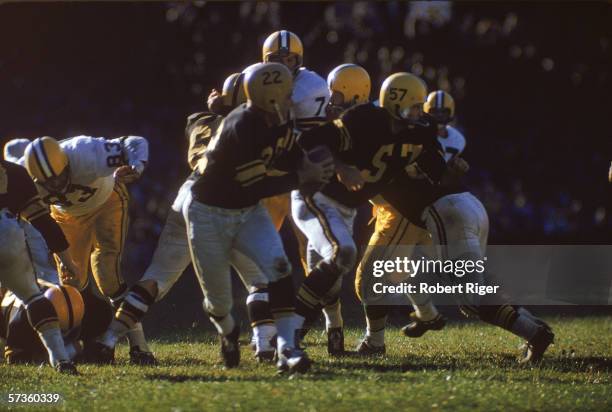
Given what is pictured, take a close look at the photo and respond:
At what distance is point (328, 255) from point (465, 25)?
4877 millimetres

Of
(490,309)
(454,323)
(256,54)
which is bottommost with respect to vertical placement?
(454,323)

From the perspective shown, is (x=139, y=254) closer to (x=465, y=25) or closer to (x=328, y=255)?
(x=465, y=25)

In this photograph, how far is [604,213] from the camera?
11.9 metres

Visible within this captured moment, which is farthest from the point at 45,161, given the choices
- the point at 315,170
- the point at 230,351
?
the point at 315,170

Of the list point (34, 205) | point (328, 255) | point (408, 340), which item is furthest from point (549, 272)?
point (34, 205)

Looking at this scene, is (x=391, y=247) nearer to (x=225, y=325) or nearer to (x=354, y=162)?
(x=354, y=162)

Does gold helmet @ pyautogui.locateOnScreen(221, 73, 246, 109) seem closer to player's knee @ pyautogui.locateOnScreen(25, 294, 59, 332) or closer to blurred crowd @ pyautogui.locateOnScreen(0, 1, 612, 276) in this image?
player's knee @ pyautogui.locateOnScreen(25, 294, 59, 332)

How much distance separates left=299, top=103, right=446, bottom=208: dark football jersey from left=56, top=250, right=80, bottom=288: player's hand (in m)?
1.62

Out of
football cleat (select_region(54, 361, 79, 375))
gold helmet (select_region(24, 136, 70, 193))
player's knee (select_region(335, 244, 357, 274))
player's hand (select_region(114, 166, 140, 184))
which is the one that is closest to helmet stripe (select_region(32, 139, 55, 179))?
gold helmet (select_region(24, 136, 70, 193))

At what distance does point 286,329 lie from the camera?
287 inches

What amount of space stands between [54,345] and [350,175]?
6.47 feet

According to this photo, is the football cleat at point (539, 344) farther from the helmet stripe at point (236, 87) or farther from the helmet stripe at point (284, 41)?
the helmet stripe at point (284, 41)

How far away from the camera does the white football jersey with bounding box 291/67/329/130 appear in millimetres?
8562

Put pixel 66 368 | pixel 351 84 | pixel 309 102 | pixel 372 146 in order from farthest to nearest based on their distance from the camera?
pixel 351 84, pixel 309 102, pixel 372 146, pixel 66 368
